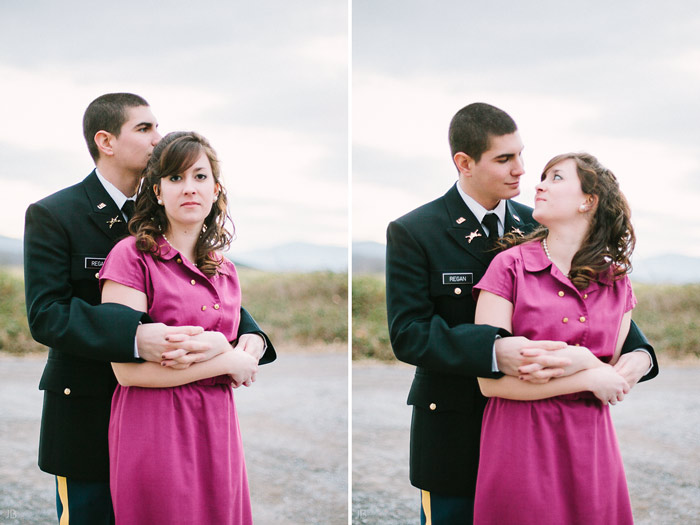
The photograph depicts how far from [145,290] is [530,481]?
4.42 feet

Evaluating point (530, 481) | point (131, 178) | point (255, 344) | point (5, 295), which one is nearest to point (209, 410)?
point (255, 344)

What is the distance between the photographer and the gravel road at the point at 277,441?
18.4 feet

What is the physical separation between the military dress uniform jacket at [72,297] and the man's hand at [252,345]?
0.45 meters

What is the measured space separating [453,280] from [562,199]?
1.48 feet

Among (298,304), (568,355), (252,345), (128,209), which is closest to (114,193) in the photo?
(128,209)

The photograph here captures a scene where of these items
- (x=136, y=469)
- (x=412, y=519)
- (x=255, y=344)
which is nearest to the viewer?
(x=136, y=469)

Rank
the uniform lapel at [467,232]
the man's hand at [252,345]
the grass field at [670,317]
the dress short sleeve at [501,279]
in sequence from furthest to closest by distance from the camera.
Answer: the grass field at [670,317] → the uniform lapel at [467,232] → the man's hand at [252,345] → the dress short sleeve at [501,279]

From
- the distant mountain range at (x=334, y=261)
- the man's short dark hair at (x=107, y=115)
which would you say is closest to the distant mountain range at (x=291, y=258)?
the distant mountain range at (x=334, y=261)

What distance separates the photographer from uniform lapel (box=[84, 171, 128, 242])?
8.57 feet

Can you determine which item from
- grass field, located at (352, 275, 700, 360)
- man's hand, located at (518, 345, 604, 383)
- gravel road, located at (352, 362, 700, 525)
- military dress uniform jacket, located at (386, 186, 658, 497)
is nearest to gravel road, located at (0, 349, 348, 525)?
gravel road, located at (352, 362, 700, 525)

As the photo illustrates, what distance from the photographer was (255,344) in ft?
8.57

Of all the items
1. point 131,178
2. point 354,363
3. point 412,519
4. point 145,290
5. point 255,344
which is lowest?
point 412,519

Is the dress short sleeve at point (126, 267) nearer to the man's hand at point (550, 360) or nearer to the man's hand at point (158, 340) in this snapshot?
the man's hand at point (158, 340)

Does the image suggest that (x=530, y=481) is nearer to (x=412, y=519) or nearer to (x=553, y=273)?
(x=553, y=273)
